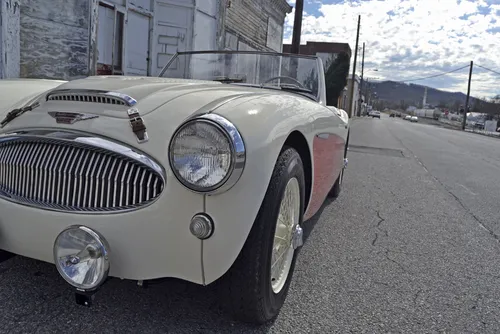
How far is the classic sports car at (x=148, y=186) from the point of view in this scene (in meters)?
1.73

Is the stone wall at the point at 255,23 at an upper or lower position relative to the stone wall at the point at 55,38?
upper

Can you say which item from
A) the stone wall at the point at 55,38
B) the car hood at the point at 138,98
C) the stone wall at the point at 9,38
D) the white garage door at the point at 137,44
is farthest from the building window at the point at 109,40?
the car hood at the point at 138,98

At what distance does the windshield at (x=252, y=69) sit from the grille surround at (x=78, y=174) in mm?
1995

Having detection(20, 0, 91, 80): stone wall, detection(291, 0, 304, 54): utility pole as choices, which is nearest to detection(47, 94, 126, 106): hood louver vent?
detection(20, 0, 91, 80): stone wall

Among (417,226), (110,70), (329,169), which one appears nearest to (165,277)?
(329,169)

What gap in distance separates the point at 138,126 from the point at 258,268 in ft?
2.60

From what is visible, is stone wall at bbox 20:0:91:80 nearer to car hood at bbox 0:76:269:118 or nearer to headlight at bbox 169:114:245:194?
car hood at bbox 0:76:269:118

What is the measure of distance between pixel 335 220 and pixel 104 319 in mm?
2709

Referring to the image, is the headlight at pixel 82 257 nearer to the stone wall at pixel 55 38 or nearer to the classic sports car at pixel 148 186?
the classic sports car at pixel 148 186

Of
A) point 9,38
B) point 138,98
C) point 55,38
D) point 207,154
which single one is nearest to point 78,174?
point 138,98

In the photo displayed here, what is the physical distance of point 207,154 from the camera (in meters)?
1.73

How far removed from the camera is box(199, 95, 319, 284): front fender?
173cm

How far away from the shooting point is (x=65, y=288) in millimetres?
2330

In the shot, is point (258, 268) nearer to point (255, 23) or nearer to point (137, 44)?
point (137, 44)
